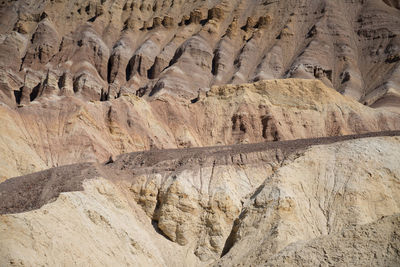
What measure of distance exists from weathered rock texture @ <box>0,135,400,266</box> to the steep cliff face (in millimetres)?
28503

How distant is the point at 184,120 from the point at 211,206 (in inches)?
944

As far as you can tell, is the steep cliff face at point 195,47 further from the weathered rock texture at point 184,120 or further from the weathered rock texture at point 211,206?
the weathered rock texture at point 211,206

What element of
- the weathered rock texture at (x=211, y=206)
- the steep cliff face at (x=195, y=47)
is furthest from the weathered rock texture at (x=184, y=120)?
the weathered rock texture at (x=211, y=206)

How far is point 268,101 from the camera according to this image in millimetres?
48156

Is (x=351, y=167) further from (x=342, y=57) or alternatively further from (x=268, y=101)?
(x=342, y=57)

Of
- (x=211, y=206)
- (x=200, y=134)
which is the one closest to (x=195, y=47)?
(x=200, y=134)

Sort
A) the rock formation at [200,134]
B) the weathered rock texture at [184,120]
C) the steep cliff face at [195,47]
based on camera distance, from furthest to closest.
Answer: the steep cliff face at [195,47], the weathered rock texture at [184,120], the rock formation at [200,134]

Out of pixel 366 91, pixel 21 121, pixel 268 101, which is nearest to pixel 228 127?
pixel 268 101

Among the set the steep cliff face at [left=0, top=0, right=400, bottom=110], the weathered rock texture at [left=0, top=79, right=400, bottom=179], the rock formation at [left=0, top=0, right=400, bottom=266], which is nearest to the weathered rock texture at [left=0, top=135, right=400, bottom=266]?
the rock formation at [left=0, top=0, right=400, bottom=266]

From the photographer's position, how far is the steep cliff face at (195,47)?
59.5 m

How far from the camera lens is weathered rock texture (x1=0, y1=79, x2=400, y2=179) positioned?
3903 centimetres

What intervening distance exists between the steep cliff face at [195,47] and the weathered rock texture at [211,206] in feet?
93.5

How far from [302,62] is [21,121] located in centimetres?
4471

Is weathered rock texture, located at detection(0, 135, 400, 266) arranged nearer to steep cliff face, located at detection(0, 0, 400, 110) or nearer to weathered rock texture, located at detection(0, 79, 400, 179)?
weathered rock texture, located at detection(0, 79, 400, 179)
